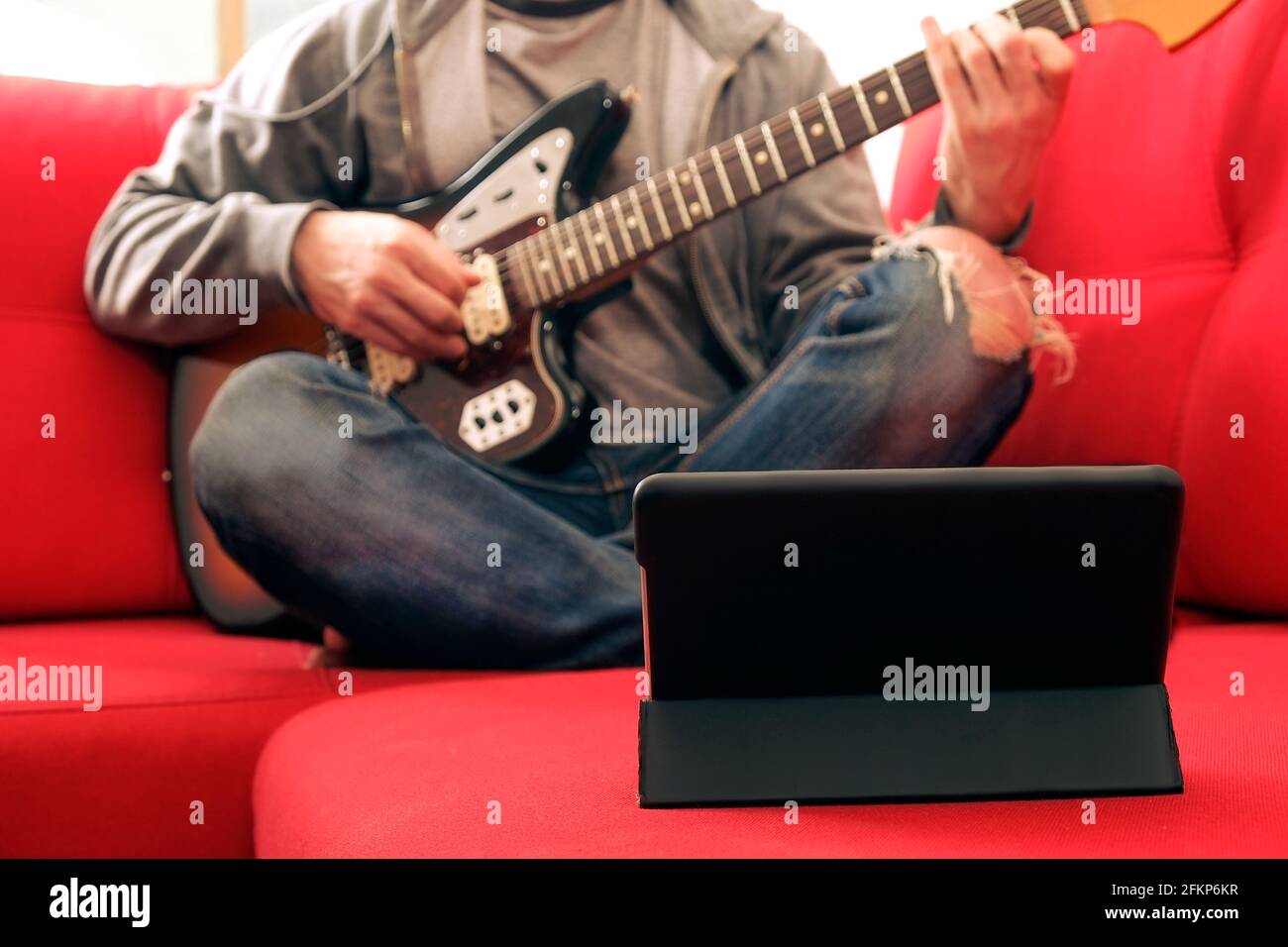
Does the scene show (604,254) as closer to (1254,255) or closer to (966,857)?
(1254,255)

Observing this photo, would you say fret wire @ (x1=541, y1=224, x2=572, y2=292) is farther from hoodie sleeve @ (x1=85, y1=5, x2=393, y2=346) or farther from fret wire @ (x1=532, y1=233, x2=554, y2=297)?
hoodie sleeve @ (x1=85, y1=5, x2=393, y2=346)

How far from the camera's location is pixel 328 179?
1158 millimetres

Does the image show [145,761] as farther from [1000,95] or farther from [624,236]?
[1000,95]

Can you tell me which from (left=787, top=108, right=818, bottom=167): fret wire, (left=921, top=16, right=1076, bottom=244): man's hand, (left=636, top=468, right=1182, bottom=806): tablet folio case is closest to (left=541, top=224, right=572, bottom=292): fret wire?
(left=787, top=108, right=818, bottom=167): fret wire

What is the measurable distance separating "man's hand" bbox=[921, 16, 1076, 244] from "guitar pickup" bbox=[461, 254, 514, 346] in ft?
1.24

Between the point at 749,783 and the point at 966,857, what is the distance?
0.10 m

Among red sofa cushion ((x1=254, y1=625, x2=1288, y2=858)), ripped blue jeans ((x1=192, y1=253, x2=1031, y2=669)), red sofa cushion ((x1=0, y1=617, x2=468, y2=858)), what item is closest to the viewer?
red sofa cushion ((x1=254, y1=625, x2=1288, y2=858))

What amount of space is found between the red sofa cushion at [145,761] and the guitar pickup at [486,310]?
33 centimetres

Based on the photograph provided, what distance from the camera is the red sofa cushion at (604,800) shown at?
38 cm

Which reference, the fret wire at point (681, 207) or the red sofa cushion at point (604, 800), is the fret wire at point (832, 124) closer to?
the fret wire at point (681, 207)

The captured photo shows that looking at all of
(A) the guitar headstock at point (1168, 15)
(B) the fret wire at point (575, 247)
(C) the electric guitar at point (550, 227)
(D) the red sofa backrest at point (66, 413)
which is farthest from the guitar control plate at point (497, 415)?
(A) the guitar headstock at point (1168, 15)

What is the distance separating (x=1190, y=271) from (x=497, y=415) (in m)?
0.54

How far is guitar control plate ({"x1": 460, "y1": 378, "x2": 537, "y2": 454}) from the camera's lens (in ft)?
3.31
